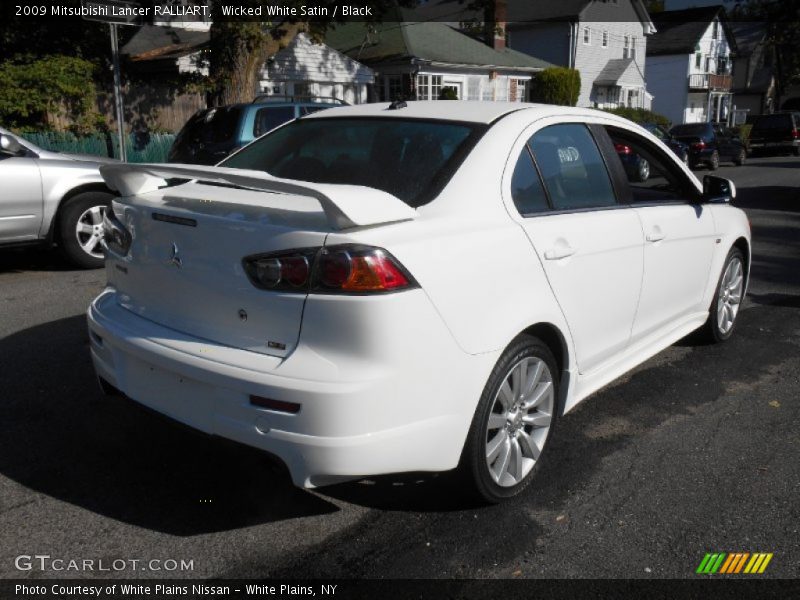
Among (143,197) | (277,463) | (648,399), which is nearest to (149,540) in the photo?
(277,463)

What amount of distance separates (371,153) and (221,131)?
7.69m

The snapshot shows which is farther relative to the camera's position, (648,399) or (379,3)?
(379,3)

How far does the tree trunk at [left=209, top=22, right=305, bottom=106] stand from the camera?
637 inches

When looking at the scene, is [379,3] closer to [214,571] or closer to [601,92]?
[214,571]

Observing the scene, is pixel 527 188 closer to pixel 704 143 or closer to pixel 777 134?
pixel 704 143

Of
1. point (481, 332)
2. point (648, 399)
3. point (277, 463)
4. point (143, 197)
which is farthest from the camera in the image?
point (648, 399)

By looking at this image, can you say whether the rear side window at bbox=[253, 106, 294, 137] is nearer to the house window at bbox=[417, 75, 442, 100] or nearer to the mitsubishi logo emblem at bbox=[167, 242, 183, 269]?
the mitsubishi logo emblem at bbox=[167, 242, 183, 269]

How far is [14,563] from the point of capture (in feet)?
9.59

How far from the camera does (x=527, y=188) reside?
3555 millimetres

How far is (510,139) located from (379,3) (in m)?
15.8

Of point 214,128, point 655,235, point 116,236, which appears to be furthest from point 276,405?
point 214,128

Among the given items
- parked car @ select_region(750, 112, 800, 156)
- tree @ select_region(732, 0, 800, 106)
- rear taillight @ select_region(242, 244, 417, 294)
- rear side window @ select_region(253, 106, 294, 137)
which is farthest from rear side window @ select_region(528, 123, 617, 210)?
tree @ select_region(732, 0, 800, 106)

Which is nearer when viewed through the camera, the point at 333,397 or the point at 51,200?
the point at 333,397

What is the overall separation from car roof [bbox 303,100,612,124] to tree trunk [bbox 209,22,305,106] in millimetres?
12694
